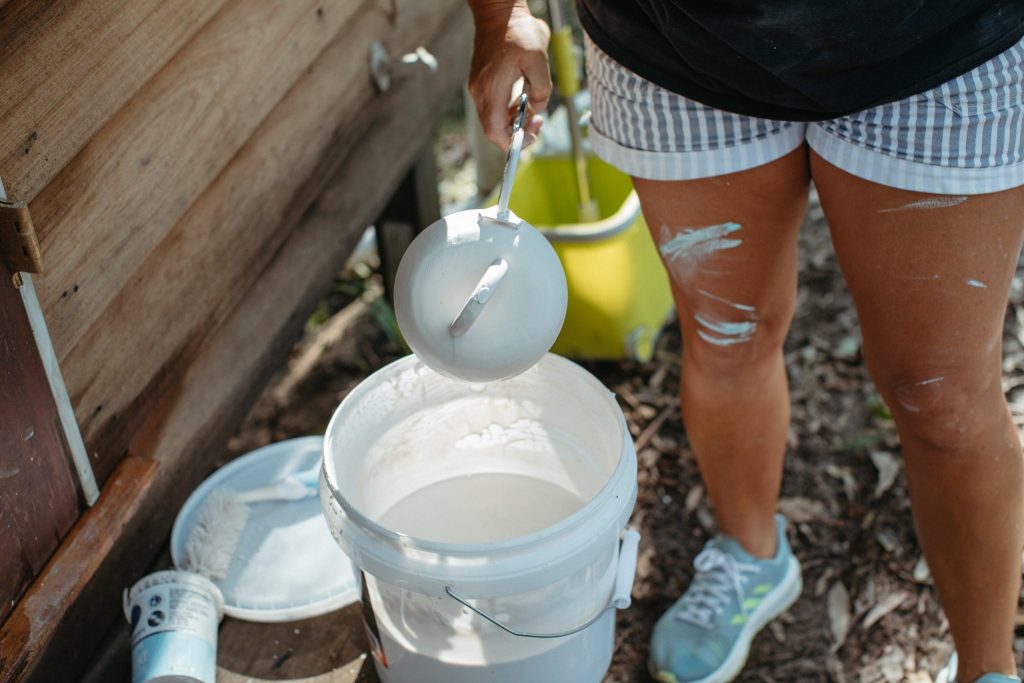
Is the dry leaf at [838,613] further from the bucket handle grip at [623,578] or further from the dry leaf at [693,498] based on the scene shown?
the bucket handle grip at [623,578]

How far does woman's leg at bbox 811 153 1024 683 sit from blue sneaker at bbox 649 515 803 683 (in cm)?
38

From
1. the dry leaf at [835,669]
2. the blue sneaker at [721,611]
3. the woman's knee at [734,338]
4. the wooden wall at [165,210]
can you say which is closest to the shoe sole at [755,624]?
the blue sneaker at [721,611]

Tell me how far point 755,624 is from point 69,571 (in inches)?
46.4

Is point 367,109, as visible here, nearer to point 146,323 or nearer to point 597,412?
point 146,323

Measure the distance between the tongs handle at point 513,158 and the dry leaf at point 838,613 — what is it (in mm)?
1136

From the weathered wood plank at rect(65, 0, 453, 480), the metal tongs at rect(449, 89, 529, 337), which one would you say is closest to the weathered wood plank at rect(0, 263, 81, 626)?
the weathered wood plank at rect(65, 0, 453, 480)

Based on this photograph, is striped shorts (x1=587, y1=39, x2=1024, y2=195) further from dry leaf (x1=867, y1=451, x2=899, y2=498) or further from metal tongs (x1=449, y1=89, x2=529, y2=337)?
dry leaf (x1=867, y1=451, x2=899, y2=498)

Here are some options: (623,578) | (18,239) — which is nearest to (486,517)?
(623,578)

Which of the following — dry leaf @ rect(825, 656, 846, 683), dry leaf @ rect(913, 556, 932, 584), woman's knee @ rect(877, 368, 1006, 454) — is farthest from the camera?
dry leaf @ rect(913, 556, 932, 584)

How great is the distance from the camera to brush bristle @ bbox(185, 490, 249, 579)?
172 cm

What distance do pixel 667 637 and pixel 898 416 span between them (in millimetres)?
635

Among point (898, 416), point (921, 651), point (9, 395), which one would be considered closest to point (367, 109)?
point (9, 395)

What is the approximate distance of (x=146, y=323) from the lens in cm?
163

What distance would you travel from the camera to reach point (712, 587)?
185 cm
